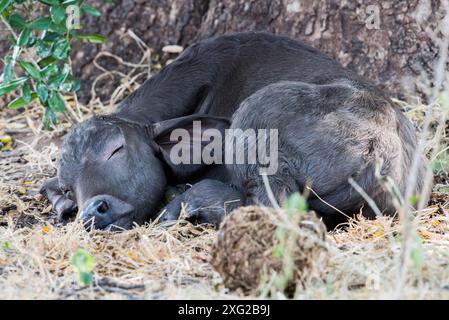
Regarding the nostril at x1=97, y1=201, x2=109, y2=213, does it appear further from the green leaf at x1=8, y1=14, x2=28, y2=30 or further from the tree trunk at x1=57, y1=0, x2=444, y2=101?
the tree trunk at x1=57, y1=0, x2=444, y2=101

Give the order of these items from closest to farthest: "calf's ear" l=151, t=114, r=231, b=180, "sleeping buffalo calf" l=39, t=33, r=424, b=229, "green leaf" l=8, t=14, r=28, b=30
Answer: "sleeping buffalo calf" l=39, t=33, r=424, b=229 < "calf's ear" l=151, t=114, r=231, b=180 < "green leaf" l=8, t=14, r=28, b=30

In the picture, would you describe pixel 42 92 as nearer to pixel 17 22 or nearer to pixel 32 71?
pixel 32 71

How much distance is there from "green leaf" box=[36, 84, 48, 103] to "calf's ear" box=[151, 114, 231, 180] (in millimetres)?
1009

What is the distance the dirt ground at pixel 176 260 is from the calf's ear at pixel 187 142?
1.85 feet

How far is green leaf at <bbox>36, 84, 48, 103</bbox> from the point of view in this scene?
6.11 m

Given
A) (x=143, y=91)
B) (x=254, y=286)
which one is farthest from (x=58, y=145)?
(x=254, y=286)

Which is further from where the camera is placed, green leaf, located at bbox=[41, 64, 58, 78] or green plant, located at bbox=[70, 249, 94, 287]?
green leaf, located at bbox=[41, 64, 58, 78]

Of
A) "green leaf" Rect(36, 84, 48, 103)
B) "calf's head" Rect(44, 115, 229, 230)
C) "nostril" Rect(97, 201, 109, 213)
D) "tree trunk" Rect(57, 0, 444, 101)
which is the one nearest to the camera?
"nostril" Rect(97, 201, 109, 213)

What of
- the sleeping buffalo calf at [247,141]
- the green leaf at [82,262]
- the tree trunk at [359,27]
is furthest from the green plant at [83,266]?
the tree trunk at [359,27]

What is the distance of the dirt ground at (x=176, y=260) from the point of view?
3.60 m

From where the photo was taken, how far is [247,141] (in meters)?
4.95

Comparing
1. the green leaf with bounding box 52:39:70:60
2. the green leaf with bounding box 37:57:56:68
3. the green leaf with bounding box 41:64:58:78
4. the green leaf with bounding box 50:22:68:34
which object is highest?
the green leaf with bounding box 50:22:68:34

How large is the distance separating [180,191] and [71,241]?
49.5 inches

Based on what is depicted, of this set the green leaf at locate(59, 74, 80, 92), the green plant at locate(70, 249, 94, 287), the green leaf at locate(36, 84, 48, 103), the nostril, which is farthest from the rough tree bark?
the green plant at locate(70, 249, 94, 287)
